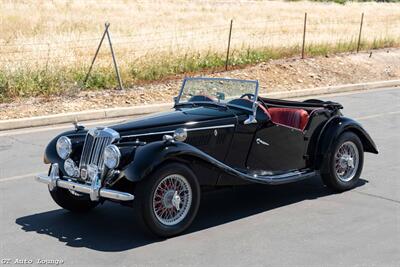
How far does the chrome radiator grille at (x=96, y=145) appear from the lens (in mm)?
6242

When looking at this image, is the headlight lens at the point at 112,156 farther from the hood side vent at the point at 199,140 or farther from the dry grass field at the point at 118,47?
the dry grass field at the point at 118,47

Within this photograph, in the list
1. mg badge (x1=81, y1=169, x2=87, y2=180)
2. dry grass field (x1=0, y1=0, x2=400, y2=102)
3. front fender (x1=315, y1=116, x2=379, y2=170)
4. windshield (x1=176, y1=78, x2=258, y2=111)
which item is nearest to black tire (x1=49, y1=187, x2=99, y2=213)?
mg badge (x1=81, y1=169, x2=87, y2=180)

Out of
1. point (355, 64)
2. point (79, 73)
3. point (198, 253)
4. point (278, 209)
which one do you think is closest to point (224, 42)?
point (355, 64)

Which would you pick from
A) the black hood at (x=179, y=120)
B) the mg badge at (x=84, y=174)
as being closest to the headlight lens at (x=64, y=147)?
the mg badge at (x=84, y=174)

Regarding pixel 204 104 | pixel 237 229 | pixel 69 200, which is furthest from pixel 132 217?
pixel 204 104

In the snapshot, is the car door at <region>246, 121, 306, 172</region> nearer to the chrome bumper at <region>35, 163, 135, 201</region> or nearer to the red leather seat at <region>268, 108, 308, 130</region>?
the red leather seat at <region>268, 108, 308, 130</region>

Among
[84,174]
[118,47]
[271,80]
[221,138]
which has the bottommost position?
[271,80]

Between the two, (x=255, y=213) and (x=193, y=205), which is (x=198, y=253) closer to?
(x=193, y=205)

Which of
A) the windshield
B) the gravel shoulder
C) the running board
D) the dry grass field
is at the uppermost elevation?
the windshield

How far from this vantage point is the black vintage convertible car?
5988 millimetres

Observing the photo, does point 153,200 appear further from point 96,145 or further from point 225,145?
point 225,145

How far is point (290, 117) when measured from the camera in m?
7.57

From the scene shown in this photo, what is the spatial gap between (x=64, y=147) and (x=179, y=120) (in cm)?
116

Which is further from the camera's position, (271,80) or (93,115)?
(271,80)
